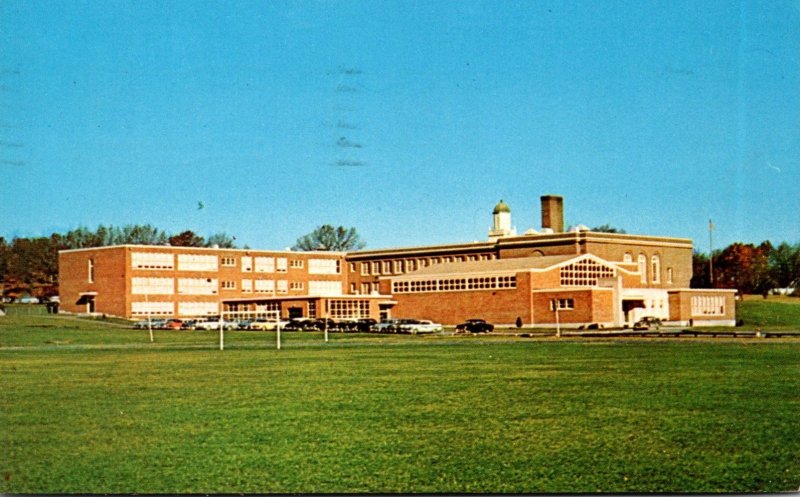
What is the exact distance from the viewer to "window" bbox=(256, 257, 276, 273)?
132125 millimetres

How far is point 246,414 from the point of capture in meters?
21.6

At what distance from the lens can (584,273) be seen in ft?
339

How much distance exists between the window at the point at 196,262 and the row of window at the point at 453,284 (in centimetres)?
2512

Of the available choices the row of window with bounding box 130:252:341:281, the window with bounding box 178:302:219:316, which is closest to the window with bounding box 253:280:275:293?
the row of window with bounding box 130:252:341:281

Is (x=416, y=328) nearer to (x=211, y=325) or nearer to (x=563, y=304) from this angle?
(x=563, y=304)

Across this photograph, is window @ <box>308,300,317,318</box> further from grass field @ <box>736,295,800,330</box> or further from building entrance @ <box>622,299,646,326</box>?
grass field @ <box>736,295,800,330</box>

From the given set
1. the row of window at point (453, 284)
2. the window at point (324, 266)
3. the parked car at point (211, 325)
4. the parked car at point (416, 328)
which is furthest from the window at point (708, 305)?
the window at point (324, 266)

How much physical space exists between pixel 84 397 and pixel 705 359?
73.9 feet

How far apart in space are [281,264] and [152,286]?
2136 cm

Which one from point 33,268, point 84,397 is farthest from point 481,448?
point 33,268

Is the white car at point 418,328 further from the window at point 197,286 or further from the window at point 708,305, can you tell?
the window at point 197,286

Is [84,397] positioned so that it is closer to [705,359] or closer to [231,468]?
[231,468]

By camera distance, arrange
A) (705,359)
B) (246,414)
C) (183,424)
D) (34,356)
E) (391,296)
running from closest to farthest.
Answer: (183,424), (246,414), (705,359), (34,356), (391,296)

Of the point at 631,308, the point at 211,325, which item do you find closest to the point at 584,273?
the point at 631,308
